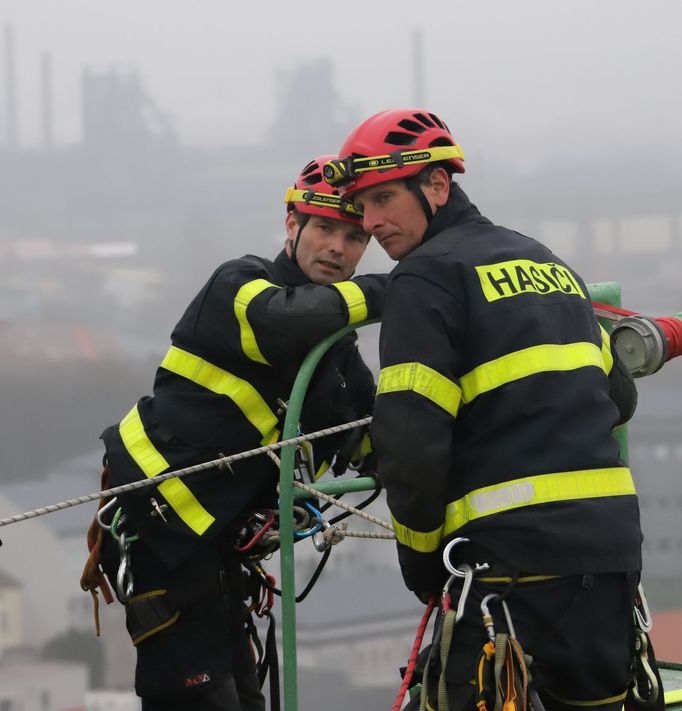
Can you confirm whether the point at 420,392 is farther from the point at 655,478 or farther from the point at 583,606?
the point at 655,478

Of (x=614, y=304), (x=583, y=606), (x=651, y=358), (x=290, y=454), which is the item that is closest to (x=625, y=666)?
(x=583, y=606)

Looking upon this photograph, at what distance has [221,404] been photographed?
2352 millimetres

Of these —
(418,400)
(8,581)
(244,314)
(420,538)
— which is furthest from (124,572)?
(8,581)

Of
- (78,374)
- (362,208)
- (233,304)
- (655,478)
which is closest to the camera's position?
(362,208)

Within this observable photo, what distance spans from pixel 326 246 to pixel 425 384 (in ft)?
2.40

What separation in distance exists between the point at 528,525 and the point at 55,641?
605 cm

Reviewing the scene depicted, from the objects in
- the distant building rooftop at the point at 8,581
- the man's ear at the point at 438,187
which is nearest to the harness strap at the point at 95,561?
the man's ear at the point at 438,187

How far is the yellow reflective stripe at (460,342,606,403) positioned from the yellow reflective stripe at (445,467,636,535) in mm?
146

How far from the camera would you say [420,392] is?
176 centimetres

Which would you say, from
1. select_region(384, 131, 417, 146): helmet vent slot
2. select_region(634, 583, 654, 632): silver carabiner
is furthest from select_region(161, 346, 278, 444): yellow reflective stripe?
select_region(634, 583, 654, 632): silver carabiner

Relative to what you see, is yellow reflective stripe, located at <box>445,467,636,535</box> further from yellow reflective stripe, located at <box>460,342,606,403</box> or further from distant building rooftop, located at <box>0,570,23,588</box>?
distant building rooftop, located at <box>0,570,23,588</box>

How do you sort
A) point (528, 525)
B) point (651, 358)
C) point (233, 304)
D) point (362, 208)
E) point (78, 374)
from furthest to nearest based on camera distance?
1. point (78, 374)
2. point (651, 358)
3. point (233, 304)
4. point (362, 208)
5. point (528, 525)

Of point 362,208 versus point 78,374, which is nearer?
point 362,208

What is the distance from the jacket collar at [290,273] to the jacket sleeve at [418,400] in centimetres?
61
